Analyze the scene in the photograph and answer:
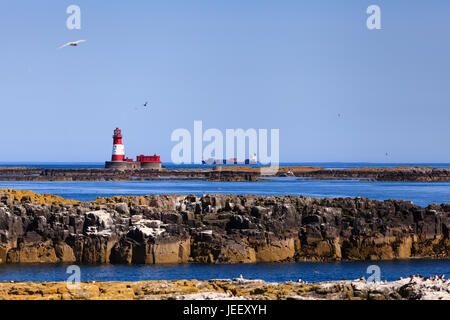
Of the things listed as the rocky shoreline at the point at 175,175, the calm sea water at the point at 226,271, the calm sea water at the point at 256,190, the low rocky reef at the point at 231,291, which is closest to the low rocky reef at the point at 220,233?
the calm sea water at the point at 226,271

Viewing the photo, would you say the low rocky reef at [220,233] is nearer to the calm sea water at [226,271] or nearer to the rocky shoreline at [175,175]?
the calm sea water at [226,271]

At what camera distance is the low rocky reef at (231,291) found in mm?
15164

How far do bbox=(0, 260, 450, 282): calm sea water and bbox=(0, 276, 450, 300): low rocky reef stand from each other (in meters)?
6.89

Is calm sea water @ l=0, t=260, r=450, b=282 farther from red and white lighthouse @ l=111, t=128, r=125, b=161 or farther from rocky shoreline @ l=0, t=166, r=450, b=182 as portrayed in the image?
rocky shoreline @ l=0, t=166, r=450, b=182

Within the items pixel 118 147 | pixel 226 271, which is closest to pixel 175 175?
pixel 118 147

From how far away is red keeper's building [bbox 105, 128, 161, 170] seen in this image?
369ft

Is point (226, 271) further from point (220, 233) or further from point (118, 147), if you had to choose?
point (118, 147)

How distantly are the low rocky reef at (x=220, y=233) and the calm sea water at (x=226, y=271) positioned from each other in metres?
1.01

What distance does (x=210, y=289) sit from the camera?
16.3 m

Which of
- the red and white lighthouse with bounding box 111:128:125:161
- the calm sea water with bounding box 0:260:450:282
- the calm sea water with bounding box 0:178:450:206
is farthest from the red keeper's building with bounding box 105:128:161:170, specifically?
the calm sea water with bounding box 0:260:450:282

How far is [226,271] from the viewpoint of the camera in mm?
25500

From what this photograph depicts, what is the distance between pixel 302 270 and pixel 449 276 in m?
5.66

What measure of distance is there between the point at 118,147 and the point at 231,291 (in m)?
101
